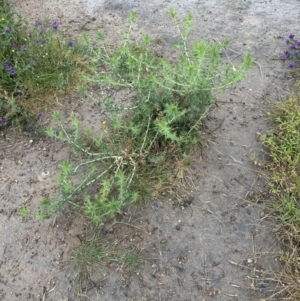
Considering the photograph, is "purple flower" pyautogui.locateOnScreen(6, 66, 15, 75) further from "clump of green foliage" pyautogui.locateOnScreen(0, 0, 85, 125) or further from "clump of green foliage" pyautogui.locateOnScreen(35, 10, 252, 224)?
"clump of green foliage" pyautogui.locateOnScreen(35, 10, 252, 224)

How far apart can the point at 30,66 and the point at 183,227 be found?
5.76 feet

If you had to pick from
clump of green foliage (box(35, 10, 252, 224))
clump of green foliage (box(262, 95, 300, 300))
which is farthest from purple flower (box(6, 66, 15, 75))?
clump of green foliage (box(262, 95, 300, 300))

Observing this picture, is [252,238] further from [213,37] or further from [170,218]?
[213,37]

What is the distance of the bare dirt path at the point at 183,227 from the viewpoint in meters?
2.45

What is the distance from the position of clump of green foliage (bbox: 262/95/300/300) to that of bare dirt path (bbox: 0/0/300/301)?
79mm

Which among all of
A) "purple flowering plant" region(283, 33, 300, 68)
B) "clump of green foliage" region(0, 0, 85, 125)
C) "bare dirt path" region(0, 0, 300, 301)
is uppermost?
"purple flowering plant" region(283, 33, 300, 68)

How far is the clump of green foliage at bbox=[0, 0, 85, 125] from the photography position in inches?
130

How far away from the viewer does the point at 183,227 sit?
8.64ft

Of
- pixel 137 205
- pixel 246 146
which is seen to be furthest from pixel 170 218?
pixel 246 146

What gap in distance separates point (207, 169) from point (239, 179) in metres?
0.22

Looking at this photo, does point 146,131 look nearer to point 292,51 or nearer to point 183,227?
point 183,227

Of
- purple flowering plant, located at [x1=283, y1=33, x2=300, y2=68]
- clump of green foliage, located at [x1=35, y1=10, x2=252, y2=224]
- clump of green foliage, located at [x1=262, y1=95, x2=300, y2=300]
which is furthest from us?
purple flowering plant, located at [x1=283, y1=33, x2=300, y2=68]

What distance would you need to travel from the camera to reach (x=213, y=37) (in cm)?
393

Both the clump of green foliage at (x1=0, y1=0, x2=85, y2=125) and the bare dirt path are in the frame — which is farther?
the clump of green foliage at (x1=0, y1=0, x2=85, y2=125)
